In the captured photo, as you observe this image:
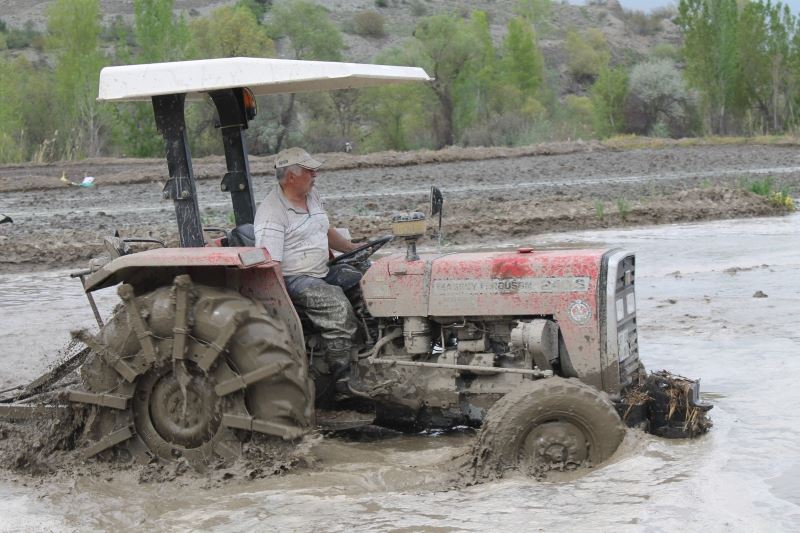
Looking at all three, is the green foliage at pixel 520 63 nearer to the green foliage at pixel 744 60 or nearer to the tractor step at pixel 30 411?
the green foliage at pixel 744 60

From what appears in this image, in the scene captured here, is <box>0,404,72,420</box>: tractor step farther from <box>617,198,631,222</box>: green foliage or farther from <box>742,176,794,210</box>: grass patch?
<box>742,176,794,210</box>: grass patch

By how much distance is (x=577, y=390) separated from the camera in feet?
18.7

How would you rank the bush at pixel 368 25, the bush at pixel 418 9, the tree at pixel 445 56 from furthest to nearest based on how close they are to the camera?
1. the bush at pixel 418 9
2. the bush at pixel 368 25
3. the tree at pixel 445 56

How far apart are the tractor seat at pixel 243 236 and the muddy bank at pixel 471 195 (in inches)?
347

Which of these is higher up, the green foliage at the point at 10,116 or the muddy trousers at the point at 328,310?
the green foliage at the point at 10,116

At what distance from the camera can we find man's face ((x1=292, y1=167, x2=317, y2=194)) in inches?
259

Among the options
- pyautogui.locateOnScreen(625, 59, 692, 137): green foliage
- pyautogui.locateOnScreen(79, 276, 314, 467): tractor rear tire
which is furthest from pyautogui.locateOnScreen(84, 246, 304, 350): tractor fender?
pyautogui.locateOnScreen(625, 59, 692, 137): green foliage

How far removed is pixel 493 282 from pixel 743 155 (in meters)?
26.0

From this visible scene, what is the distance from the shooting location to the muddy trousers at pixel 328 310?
20.9ft

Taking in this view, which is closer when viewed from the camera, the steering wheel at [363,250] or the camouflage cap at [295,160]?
the camouflage cap at [295,160]

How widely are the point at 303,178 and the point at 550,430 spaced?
2.08 metres

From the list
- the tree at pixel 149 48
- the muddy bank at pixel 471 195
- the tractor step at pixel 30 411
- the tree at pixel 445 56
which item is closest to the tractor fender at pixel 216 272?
the tractor step at pixel 30 411

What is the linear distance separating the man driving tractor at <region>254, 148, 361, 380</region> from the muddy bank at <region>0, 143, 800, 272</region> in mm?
9072

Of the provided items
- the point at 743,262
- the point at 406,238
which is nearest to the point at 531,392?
the point at 406,238
